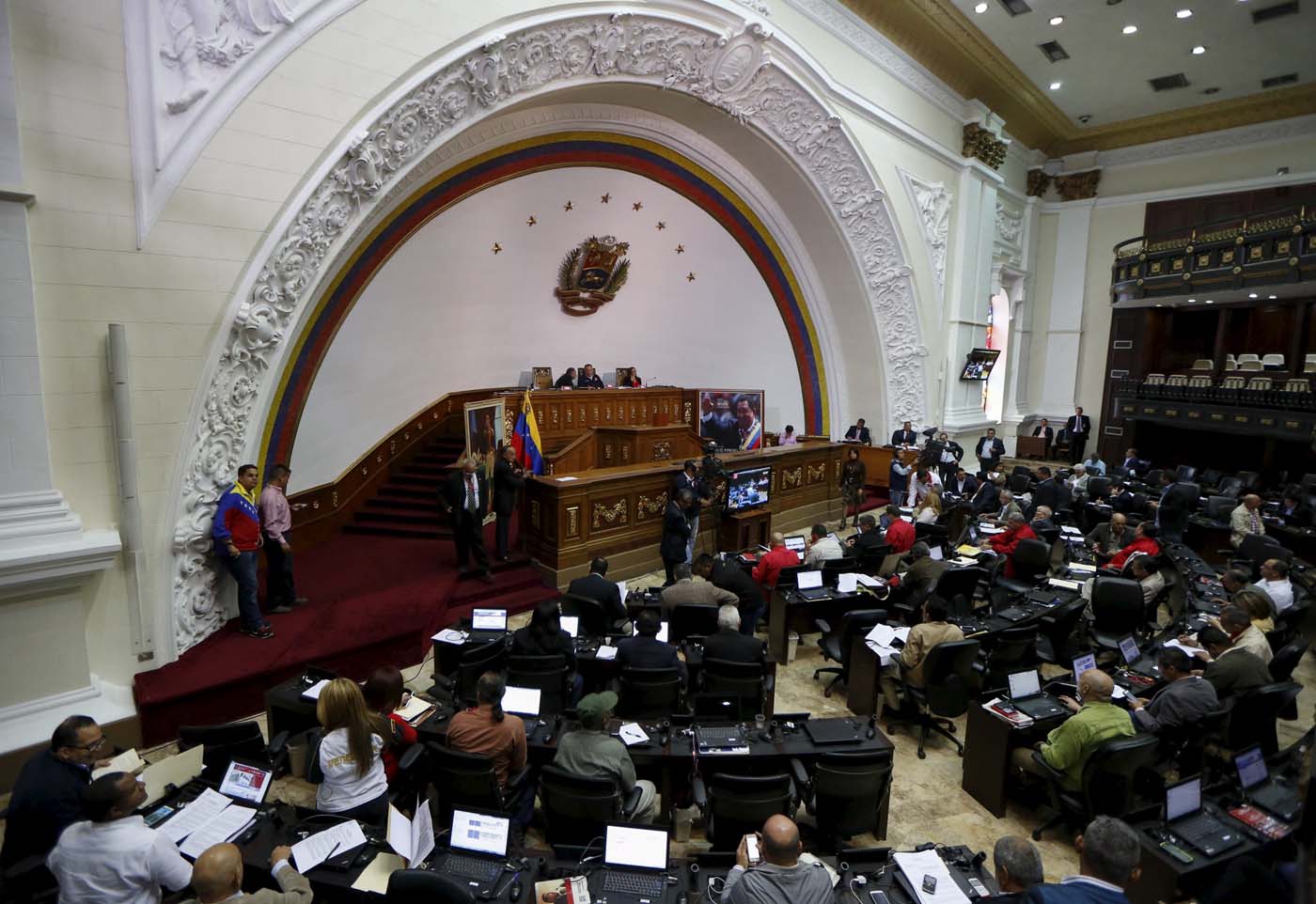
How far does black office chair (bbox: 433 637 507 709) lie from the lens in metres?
4.77

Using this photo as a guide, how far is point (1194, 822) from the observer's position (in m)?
3.44

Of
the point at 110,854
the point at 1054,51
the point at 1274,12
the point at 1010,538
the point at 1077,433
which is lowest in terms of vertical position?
the point at 110,854

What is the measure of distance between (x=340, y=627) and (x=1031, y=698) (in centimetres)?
537

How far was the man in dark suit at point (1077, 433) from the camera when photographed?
1760cm

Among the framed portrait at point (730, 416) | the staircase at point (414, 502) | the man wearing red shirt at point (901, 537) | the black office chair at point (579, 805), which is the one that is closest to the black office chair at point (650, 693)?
the black office chair at point (579, 805)

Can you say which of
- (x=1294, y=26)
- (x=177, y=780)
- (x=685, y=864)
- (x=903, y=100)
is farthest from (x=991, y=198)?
(x=177, y=780)

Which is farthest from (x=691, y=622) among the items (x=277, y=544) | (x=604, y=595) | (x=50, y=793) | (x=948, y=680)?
(x=50, y=793)

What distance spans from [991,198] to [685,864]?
1631 centimetres

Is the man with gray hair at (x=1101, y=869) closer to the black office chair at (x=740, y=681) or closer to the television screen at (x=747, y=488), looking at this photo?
the black office chair at (x=740, y=681)

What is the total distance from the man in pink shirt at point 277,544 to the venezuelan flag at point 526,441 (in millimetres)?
3139

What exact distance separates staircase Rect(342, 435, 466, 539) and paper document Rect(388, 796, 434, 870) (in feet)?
19.1

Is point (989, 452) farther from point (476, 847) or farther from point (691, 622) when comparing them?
point (476, 847)

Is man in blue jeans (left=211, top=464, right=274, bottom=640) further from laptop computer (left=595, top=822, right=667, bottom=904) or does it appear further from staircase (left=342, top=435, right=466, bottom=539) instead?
laptop computer (left=595, top=822, right=667, bottom=904)

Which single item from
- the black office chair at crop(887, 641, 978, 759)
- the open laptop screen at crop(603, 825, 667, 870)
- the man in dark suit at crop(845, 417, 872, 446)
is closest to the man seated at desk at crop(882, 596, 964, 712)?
the black office chair at crop(887, 641, 978, 759)
